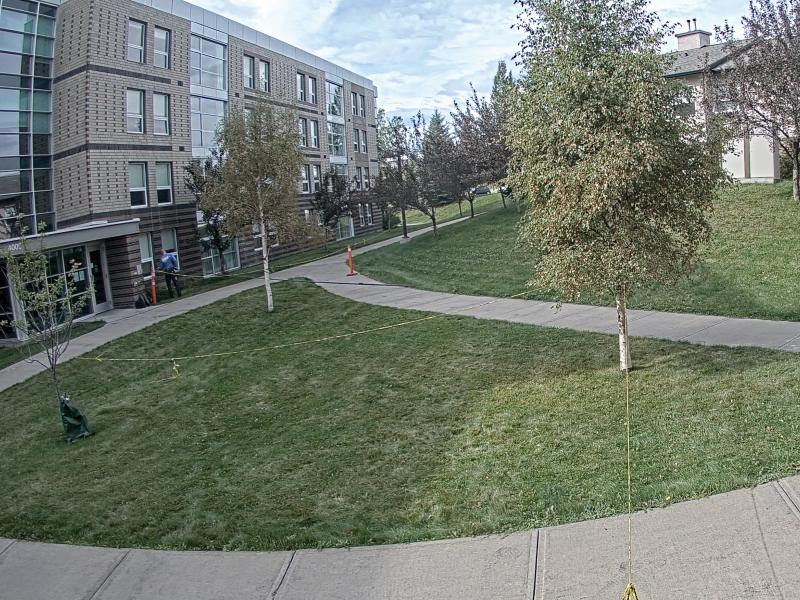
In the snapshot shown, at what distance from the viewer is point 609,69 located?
10.4 metres

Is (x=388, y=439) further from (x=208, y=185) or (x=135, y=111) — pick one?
(x=135, y=111)

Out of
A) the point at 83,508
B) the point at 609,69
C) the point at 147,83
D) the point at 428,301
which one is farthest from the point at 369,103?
the point at 83,508

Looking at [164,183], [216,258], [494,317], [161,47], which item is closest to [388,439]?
[494,317]

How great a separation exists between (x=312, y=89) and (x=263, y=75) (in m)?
5.85

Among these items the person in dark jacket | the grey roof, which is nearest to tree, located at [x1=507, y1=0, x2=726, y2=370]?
the person in dark jacket

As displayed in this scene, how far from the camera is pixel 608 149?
9.95 m

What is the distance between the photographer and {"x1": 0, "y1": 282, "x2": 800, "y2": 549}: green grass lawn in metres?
7.21

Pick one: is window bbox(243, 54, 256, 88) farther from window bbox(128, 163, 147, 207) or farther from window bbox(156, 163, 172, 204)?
window bbox(128, 163, 147, 207)

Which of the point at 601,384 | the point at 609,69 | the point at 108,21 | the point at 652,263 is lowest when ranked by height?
the point at 601,384

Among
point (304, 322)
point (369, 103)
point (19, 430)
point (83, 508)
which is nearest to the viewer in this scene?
point (83, 508)

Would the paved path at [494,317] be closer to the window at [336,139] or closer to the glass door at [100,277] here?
the glass door at [100,277]

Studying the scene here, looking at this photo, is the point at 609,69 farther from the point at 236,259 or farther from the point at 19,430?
the point at 236,259

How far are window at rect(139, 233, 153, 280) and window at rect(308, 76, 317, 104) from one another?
54.2ft

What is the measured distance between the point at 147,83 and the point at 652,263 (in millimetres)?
20378
